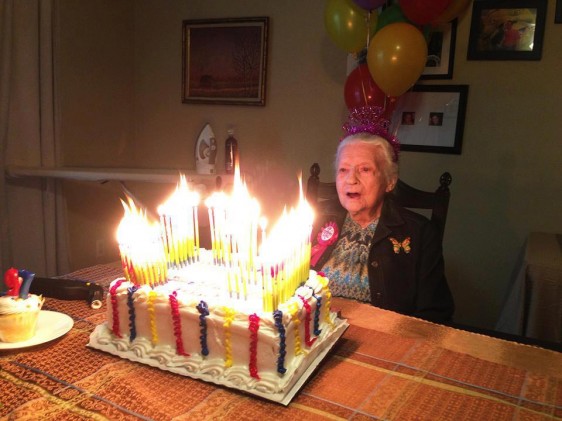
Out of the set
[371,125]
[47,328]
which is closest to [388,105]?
[371,125]

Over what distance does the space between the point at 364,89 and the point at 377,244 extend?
109 cm

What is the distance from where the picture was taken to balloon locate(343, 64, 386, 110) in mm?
2566

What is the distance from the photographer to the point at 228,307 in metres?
1.06

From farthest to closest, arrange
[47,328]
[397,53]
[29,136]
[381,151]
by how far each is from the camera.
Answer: [29,136] < [397,53] < [381,151] < [47,328]

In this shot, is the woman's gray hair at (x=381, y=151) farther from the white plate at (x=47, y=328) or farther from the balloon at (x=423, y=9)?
the white plate at (x=47, y=328)

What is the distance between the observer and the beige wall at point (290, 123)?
269 cm

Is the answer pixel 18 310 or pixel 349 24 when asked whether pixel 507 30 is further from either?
pixel 18 310

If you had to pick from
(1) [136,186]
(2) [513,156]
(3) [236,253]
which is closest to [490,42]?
(2) [513,156]

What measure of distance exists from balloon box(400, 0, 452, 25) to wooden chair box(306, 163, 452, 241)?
86 centimetres

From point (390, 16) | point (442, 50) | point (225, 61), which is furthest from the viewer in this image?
point (225, 61)

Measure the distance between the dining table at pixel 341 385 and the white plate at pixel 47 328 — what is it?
0.04 feet

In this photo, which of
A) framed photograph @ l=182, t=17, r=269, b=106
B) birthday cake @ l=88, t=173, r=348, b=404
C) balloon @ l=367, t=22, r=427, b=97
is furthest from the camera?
framed photograph @ l=182, t=17, r=269, b=106

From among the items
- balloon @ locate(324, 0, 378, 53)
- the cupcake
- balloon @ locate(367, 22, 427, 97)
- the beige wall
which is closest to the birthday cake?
the cupcake

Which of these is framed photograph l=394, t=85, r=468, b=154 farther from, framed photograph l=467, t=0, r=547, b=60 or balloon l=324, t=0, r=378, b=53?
balloon l=324, t=0, r=378, b=53
